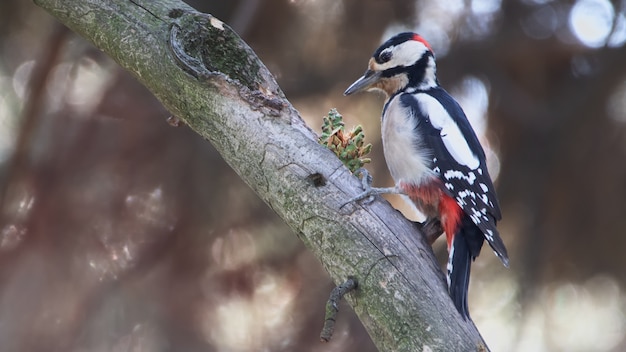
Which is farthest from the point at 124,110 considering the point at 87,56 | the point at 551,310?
the point at 551,310

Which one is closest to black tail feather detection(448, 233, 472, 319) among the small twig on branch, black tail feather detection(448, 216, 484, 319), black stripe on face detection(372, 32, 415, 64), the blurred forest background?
black tail feather detection(448, 216, 484, 319)

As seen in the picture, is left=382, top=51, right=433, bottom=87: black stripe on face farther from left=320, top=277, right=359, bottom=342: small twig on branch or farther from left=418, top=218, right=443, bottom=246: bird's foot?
left=320, top=277, right=359, bottom=342: small twig on branch

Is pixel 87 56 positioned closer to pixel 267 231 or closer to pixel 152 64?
pixel 267 231

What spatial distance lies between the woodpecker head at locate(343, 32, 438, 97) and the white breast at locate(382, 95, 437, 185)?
6.0 inches

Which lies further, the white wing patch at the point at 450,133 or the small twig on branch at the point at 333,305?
the white wing patch at the point at 450,133

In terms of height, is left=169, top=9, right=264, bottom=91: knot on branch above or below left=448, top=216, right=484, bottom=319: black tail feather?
above

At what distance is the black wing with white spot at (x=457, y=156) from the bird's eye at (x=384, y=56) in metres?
0.17

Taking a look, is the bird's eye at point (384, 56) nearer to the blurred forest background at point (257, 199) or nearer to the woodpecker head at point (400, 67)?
the woodpecker head at point (400, 67)

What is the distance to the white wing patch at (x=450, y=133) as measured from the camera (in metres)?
2.47

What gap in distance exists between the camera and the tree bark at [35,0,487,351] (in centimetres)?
171

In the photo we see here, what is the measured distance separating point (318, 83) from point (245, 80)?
58.4 inches

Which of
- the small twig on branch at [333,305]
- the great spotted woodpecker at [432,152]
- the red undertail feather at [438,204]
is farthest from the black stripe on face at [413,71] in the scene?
the small twig on branch at [333,305]

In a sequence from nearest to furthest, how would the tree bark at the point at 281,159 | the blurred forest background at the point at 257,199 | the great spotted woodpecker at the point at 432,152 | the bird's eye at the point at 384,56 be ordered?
the tree bark at the point at 281,159 < the great spotted woodpecker at the point at 432,152 < the bird's eye at the point at 384,56 < the blurred forest background at the point at 257,199

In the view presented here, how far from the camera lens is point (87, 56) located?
3.59 meters
